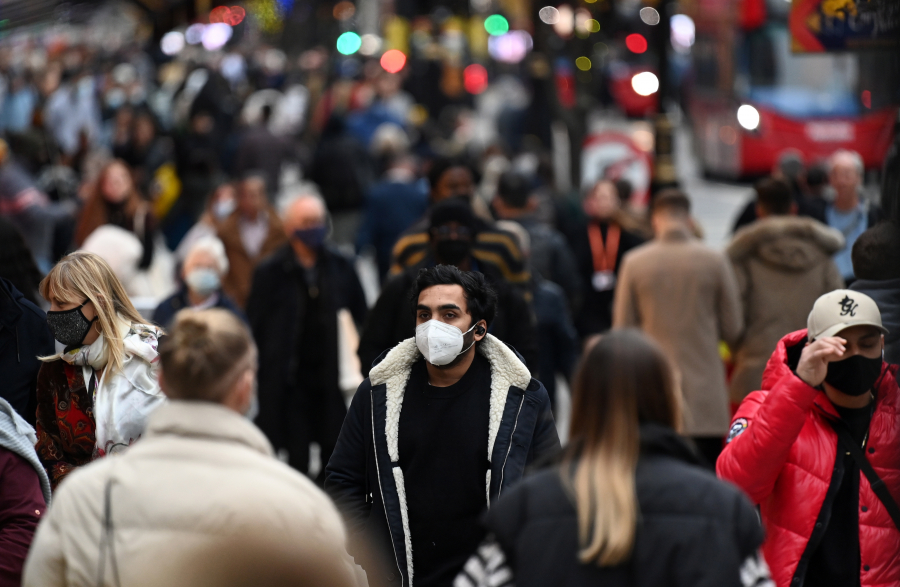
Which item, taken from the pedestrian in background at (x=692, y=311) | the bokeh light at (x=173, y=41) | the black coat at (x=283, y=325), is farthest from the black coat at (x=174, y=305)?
the bokeh light at (x=173, y=41)

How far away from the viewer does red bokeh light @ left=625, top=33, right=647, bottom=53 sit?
3716 cm

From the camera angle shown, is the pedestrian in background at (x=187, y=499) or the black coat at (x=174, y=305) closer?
the pedestrian in background at (x=187, y=499)

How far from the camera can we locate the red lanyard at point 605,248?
9.15m

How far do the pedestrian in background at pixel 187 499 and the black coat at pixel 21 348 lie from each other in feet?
5.91

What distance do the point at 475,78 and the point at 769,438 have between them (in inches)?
1096

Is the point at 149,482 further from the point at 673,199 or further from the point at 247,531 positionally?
the point at 673,199

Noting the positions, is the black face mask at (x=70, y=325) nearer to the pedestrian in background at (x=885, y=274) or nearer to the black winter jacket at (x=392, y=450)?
the black winter jacket at (x=392, y=450)

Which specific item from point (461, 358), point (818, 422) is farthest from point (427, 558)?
point (818, 422)

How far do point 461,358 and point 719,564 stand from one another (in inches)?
64.7

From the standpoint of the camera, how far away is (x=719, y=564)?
2.77 metres

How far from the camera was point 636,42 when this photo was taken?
37.4 m

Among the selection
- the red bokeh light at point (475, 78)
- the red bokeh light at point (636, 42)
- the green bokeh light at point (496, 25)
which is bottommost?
the red bokeh light at point (475, 78)

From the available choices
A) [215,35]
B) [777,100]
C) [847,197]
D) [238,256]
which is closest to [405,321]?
[847,197]

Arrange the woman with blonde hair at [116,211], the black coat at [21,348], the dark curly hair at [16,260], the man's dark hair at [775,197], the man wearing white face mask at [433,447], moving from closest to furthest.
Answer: the man wearing white face mask at [433,447] → the black coat at [21,348] → the dark curly hair at [16,260] → the man's dark hair at [775,197] → the woman with blonde hair at [116,211]
